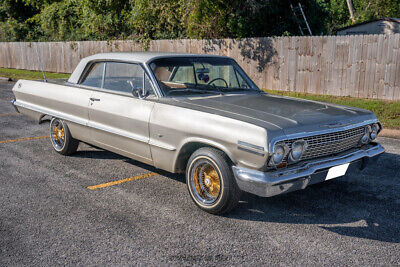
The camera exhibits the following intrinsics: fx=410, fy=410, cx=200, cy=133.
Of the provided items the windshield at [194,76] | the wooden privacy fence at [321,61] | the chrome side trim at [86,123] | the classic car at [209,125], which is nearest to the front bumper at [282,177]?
the classic car at [209,125]

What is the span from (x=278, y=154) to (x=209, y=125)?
0.76m

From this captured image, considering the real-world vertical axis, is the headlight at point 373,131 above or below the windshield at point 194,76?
below

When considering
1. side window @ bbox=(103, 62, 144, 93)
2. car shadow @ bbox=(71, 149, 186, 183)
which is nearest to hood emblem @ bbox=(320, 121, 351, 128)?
side window @ bbox=(103, 62, 144, 93)

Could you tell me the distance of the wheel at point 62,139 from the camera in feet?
20.2

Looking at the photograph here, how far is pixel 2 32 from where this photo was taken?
120 feet

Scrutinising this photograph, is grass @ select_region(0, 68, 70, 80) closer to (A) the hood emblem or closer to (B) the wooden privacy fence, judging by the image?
(B) the wooden privacy fence

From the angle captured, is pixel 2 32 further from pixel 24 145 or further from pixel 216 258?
pixel 216 258

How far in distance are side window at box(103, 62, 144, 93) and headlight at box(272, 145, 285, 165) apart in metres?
2.04

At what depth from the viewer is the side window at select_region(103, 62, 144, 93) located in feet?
16.6

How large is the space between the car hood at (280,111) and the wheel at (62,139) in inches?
89.1

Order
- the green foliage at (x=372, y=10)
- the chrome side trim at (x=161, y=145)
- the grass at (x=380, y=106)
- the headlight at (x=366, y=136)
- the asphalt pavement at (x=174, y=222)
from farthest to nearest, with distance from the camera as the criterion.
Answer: the green foliage at (x=372, y=10)
the grass at (x=380, y=106)
the headlight at (x=366, y=136)
the chrome side trim at (x=161, y=145)
the asphalt pavement at (x=174, y=222)

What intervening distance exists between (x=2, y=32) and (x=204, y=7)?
26.3 meters

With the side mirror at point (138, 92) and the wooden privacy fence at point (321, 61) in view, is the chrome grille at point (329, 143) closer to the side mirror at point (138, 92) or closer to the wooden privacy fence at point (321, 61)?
the side mirror at point (138, 92)

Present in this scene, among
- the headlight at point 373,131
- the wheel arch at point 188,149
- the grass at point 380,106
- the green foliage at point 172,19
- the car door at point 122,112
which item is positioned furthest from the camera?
the green foliage at point 172,19
